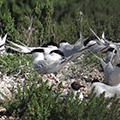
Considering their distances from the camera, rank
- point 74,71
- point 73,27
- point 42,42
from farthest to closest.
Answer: point 73,27
point 42,42
point 74,71

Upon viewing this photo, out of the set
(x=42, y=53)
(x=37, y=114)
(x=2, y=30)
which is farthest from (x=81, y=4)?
(x=37, y=114)

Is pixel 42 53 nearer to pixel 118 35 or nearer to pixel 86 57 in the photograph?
pixel 86 57

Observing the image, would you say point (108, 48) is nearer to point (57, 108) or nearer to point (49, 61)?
point (49, 61)

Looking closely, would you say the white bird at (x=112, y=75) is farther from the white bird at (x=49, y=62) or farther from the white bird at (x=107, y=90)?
the white bird at (x=49, y=62)

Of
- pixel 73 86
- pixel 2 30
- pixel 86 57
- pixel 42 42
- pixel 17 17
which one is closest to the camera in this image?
pixel 73 86

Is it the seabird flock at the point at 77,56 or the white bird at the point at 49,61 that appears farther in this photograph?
the white bird at the point at 49,61

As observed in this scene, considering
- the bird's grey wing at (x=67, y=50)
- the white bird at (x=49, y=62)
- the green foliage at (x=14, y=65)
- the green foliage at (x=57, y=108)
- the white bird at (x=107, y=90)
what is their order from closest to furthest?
1. the green foliage at (x=57, y=108)
2. the white bird at (x=107, y=90)
3. the green foliage at (x=14, y=65)
4. the white bird at (x=49, y=62)
5. the bird's grey wing at (x=67, y=50)

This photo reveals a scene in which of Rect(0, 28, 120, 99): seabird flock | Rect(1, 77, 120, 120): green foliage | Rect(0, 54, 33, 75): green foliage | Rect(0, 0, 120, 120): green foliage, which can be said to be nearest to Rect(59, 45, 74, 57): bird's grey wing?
Rect(0, 28, 120, 99): seabird flock

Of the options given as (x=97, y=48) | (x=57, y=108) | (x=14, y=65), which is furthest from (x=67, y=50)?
(x=57, y=108)

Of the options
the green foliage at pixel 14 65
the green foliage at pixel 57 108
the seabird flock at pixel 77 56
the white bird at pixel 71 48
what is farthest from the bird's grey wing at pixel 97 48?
the green foliage at pixel 57 108

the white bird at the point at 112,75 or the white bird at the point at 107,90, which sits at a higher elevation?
the white bird at the point at 112,75

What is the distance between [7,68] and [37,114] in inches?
51.1

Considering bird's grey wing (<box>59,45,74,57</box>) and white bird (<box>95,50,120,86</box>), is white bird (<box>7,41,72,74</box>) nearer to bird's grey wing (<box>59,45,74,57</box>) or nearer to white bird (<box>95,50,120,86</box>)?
bird's grey wing (<box>59,45,74,57</box>)

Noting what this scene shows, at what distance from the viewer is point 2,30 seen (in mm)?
4340
